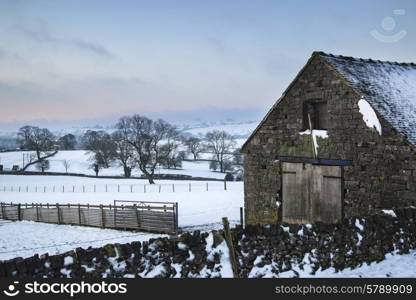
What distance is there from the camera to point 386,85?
1630 cm

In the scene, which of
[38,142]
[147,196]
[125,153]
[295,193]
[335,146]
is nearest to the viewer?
[335,146]

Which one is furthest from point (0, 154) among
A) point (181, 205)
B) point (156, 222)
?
point (156, 222)

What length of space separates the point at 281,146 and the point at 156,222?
378 inches

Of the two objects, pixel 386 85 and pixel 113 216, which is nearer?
pixel 386 85

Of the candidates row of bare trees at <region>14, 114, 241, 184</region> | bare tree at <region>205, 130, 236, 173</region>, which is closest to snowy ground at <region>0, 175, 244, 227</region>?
row of bare trees at <region>14, 114, 241, 184</region>

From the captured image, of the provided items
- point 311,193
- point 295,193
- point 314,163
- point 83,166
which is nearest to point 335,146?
point 314,163

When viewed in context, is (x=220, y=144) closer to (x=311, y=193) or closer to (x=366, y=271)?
(x=311, y=193)

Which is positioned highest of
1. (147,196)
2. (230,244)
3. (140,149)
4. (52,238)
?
(140,149)

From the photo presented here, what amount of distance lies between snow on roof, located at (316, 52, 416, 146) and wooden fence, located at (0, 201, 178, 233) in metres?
11.5

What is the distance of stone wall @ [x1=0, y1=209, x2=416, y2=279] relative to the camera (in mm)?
8375

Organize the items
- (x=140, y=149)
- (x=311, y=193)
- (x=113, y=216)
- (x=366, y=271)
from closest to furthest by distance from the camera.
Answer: (x=366, y=271)
(x=311, y=193)
(x=113, y=216)
(x=140, y=149)

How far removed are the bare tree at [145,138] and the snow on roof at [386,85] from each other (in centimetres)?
4445

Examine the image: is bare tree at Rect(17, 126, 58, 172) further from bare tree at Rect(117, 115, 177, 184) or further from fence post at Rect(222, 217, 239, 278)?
fence post at Rect(222, 217, 239, 278)

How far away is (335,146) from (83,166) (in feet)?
286
